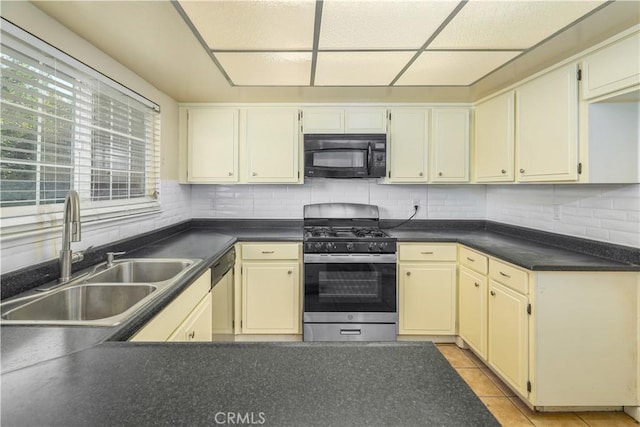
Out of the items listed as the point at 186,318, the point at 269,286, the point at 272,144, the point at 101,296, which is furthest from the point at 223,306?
the point at 272,144

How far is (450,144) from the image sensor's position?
3.11 meters

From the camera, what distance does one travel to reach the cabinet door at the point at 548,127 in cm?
201

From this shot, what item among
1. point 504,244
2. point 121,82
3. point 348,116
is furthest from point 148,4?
point 504,244

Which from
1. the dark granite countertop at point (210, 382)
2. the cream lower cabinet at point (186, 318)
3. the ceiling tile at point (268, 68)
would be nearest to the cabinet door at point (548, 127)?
the ceiling tile at point (268, 68)

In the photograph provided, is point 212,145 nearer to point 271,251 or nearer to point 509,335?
point 271,251

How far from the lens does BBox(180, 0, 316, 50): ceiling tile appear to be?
142 centimetres

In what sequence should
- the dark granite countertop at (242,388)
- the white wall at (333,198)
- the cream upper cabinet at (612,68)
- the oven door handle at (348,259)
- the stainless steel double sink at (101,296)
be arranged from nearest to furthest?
the dark granite countertop at (242,388)
the stainless steel double sink at (101,296)
the cream upper cabinet at (612,68)
the oven door handle at (348,259)
the white wall at (333,198)

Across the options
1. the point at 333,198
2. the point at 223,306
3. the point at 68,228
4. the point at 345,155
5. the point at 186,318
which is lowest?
the point at 223,306

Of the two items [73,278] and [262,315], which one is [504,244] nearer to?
[262,315]

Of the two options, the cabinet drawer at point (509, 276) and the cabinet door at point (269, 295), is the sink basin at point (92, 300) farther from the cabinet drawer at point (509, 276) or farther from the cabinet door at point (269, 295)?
the cabinet drawer at point (509, 276)

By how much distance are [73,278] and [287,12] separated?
61.3 inches

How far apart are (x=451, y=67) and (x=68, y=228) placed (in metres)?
2.34

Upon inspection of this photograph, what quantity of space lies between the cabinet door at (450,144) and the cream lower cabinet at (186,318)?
7.52 feet

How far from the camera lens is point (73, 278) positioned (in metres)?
1.51
